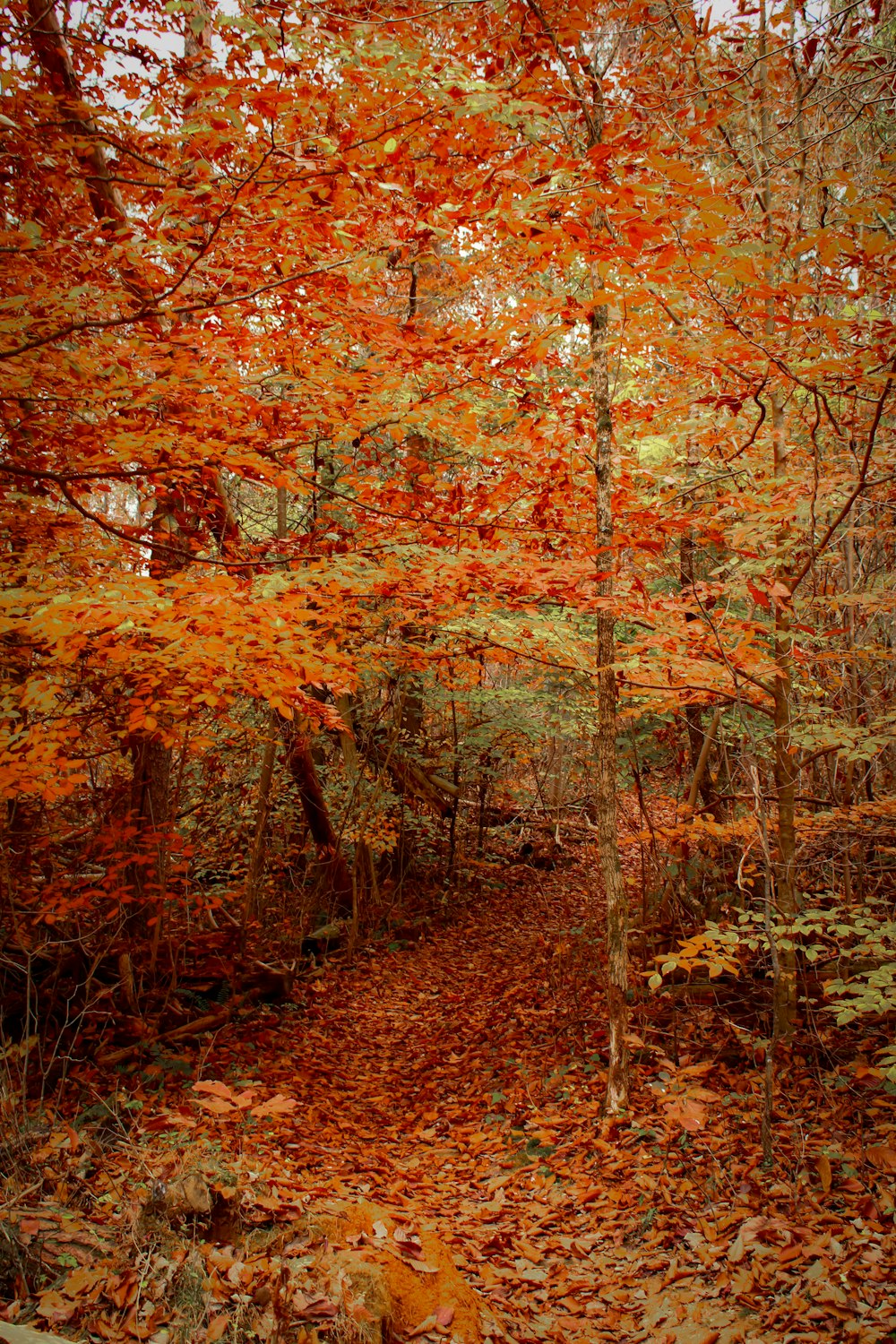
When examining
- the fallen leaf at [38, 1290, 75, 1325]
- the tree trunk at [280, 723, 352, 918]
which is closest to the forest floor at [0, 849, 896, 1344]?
the fallen leaf at [38, 1290, 75, 1325]

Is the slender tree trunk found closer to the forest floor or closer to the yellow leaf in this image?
the forest floor

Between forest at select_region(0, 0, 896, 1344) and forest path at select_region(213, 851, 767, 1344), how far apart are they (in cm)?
4

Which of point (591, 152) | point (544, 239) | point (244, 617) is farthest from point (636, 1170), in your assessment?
point (591, 152)

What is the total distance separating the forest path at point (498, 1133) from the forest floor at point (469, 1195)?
0.02m

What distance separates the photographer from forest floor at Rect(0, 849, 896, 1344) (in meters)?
3.07

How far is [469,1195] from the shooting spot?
4.92 metres

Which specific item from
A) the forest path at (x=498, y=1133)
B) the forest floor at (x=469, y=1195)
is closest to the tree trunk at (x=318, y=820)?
the forest path at (x=498, y=1133)

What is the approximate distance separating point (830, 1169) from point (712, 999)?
7.79 ft

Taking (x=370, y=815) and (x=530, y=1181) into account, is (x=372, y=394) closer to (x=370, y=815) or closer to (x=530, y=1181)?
(x=530, y=1181)

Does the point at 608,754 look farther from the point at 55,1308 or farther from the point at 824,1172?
the point at 55,1308

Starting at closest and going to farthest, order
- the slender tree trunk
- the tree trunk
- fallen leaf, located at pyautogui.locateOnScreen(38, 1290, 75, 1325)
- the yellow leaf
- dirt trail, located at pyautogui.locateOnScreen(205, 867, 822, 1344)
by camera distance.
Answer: fallen leaf, located at pyautogui.locateOnScreen(38, 1290, 75, 1325) → dirt trail, located at pyautogui.locateOnScreen(205, 867, 822, 1344) → the yellow leaf → the slender tree trunk → the tree trunk

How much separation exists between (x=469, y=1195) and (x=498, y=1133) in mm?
870

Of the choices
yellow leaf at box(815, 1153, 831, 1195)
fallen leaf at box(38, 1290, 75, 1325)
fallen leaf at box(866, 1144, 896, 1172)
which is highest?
fallen leaf at box(38, 1290, 75, 1325)

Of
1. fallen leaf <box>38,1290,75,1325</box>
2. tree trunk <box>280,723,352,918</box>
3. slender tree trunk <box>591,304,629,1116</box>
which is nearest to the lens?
fallen leaf <box>38,1290,75,1325</box>
